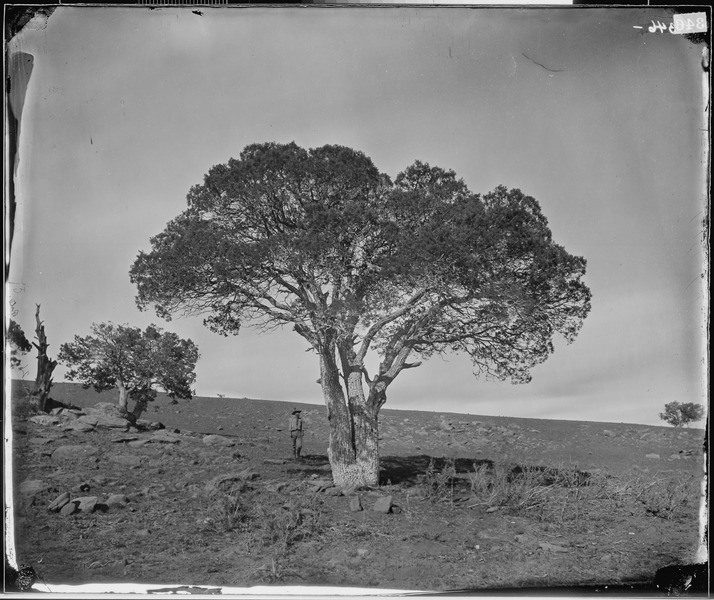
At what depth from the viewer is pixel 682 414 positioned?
5012 mm

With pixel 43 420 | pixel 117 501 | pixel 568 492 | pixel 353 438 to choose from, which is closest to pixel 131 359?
pixel 43 420

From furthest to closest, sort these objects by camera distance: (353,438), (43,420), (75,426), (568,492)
A: (353,438), (568,492), (75,426), (43,420)

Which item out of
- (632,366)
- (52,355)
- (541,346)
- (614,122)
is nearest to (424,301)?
(541,346)

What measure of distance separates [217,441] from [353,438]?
1307 millimetres

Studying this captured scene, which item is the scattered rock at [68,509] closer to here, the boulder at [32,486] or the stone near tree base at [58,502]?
the stone near tree base at [58,502]

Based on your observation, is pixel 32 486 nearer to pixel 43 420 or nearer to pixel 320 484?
pixel 43 420

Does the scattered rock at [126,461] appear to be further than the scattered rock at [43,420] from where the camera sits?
Yes

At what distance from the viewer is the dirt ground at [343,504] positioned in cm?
486

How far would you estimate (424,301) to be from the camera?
5406 millimetres

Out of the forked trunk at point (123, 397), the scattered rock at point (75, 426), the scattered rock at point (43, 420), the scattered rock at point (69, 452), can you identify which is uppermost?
the forked trunk at point (123, 397)

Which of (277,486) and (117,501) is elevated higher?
(277,486)

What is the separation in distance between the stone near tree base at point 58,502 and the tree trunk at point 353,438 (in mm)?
2341

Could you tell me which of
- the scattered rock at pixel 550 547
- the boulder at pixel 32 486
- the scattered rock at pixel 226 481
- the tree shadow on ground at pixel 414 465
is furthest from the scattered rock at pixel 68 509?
the scattered rock at pixel 550 547

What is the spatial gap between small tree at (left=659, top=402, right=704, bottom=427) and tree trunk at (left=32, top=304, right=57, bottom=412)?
209 inches
